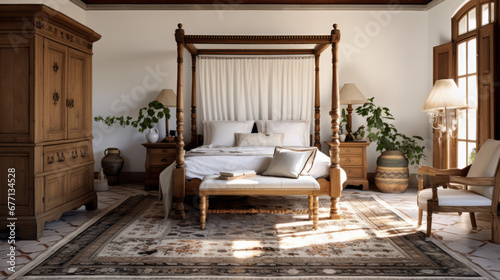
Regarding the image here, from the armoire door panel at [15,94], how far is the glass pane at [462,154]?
5.72 m

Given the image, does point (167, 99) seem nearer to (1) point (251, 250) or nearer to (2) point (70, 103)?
(2) point (70, 103)


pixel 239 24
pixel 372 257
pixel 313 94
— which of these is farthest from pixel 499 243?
pixel 239 24

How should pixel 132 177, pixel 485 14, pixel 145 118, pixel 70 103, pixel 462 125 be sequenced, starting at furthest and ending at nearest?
1. pixel 132 177
2. pixel 145 118
3. pixel 462 125
4. pixel 485 14
5. pixel 70 103

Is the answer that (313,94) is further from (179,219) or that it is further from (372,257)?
(372,257)

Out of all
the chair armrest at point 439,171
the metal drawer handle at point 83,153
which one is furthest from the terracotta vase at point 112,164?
the chair armrest at point 439,171

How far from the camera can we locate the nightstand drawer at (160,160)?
21.7 feet

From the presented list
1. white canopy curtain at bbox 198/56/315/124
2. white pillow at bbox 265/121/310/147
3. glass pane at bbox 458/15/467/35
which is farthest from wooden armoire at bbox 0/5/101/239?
glass pane at bbox 458/15/467/35

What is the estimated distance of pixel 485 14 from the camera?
5336 mm

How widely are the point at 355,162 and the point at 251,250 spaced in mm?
3711

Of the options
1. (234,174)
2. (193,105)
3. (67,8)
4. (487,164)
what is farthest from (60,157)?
(487,164)

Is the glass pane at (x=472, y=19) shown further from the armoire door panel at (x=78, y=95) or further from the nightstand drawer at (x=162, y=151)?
the armoire door panel at (x=78, y=95)

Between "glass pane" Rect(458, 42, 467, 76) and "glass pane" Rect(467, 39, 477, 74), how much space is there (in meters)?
0.12

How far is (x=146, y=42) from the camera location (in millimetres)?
7227

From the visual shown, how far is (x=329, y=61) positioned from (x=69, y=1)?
463cm
